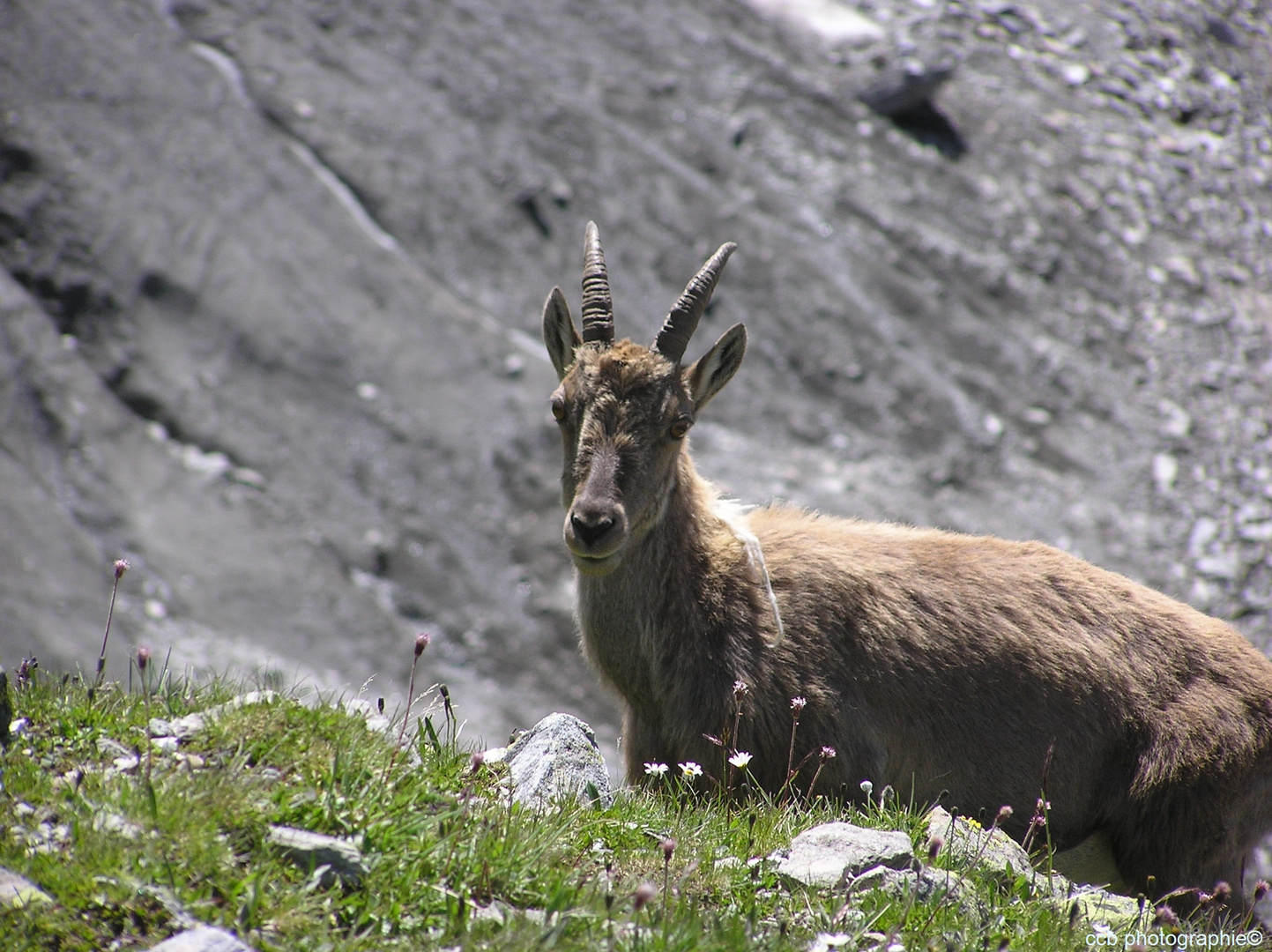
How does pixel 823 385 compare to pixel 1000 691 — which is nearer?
pixel 1000 691

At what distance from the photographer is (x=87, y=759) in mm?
4426

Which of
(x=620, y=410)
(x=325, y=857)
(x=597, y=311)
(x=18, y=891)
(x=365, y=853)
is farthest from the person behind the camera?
(x=597, y=311)

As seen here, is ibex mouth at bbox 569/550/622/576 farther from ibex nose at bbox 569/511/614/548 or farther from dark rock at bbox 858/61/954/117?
dark rock at bbox 858/61/954/117

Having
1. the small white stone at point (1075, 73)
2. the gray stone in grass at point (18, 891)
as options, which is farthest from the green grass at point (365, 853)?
the small white stone at point (1075, 73)

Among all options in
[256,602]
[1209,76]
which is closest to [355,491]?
[256,602]

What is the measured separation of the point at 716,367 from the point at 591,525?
5.79 feet

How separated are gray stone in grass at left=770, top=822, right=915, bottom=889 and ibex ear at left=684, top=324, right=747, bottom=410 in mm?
3343

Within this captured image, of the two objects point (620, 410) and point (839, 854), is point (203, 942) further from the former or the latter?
point (620, 410)

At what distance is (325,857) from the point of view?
3.90 metres

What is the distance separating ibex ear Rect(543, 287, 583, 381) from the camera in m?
7.59

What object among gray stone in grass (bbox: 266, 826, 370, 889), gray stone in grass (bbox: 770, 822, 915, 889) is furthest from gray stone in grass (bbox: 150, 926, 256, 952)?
gray stone in grass (bbox: 770, 822, 915, 889)

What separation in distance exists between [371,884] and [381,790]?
451mm

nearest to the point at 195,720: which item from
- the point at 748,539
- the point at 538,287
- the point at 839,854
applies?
the point at 839,854

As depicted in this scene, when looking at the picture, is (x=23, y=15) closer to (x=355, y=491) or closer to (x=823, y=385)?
(x=355, y=491)
